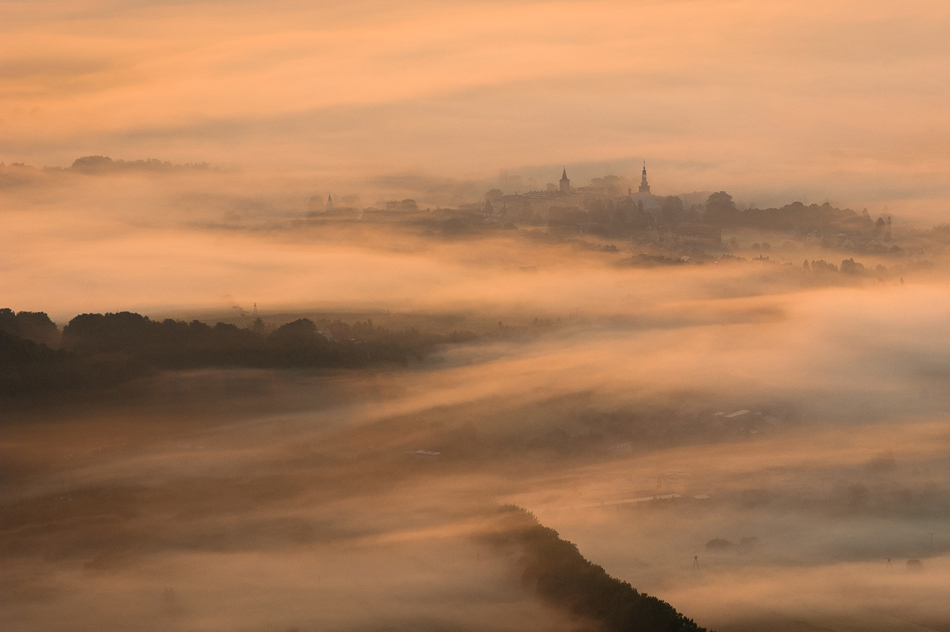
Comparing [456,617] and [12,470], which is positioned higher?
[12,470]

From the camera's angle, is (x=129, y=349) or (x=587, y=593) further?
(x=129, y=349)

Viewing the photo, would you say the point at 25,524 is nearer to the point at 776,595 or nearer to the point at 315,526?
the point at 315,526

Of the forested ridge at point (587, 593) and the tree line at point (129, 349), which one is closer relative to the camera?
the forested ridge at point (587, 593)

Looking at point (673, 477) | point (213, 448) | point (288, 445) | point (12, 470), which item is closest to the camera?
point (12, 470)

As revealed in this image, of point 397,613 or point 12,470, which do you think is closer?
point 397,613

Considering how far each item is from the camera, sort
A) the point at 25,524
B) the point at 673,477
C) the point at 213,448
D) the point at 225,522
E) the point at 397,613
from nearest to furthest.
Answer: the point at 397,613, the point at 25,524, the point at 225,522, the point at 213,448, the point at 673,477

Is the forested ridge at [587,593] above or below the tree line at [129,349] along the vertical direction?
below

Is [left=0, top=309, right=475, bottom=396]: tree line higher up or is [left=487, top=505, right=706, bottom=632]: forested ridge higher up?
[left=0, top=309, right=475, bottom=396]: tree line

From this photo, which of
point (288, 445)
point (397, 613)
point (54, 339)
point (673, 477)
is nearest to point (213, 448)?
point (288, 445)

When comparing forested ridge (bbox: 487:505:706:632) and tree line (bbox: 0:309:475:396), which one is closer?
forested ridge (bbox: 487:505:706:632)

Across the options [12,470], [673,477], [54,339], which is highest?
[54,339]

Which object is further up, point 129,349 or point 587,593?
point 129,349
